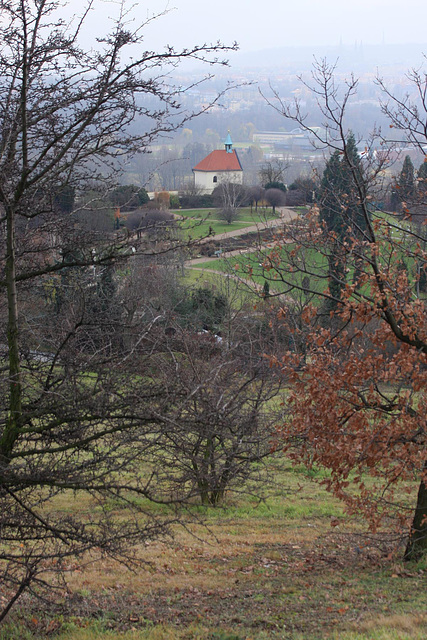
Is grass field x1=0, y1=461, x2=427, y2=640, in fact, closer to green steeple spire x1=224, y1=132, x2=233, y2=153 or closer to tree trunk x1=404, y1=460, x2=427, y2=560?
tree trunk x1=404, y1=460, x2=427, y2=560

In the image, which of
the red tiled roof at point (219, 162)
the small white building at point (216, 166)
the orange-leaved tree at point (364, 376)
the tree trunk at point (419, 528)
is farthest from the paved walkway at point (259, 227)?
the red tiled roof at point (219, 162)

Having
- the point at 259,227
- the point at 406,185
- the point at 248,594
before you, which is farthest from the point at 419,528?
the point at 259,227

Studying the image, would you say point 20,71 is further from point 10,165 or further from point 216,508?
point 216,508

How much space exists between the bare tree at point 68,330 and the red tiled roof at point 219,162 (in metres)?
73.5

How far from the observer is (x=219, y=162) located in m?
79.9

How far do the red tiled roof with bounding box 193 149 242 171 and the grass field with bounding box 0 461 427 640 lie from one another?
69982mm

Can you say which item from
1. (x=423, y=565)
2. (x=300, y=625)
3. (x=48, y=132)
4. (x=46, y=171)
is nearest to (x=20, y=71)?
(x=48, y=132)

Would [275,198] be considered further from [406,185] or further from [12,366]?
[12,366]

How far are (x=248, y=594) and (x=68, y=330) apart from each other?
4.70 m

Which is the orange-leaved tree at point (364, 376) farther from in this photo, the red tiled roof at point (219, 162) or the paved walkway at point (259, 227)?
the red tiled roof at point (219, 162)

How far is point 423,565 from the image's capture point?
9.00 metres

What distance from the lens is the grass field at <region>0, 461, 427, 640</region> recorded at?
632 cm

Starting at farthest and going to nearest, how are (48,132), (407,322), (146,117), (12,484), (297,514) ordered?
(297,514) < (407,322) < (146,117) < (48,132) < (12,484)

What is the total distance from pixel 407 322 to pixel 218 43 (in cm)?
405
